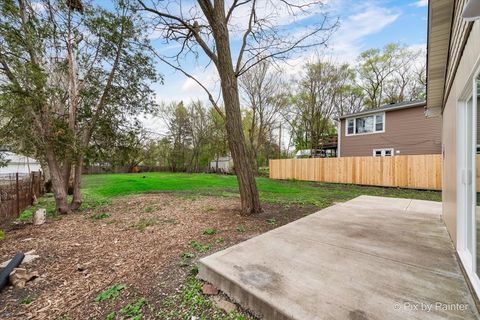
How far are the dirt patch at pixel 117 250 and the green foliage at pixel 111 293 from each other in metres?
0.04

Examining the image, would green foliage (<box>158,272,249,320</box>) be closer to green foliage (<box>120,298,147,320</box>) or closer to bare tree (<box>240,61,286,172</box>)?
green foliage (<box>120,298,147,320</box>)

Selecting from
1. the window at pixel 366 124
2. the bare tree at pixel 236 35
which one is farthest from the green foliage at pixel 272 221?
the window at pixel 366 124

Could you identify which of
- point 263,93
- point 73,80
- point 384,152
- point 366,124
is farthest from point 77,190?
point 366,124

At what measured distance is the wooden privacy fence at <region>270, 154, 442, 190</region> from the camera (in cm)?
932

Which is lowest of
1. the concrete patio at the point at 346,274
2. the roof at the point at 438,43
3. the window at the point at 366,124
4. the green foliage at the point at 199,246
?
the green foliage at the point at 199,246

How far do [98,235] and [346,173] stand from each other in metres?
11.4

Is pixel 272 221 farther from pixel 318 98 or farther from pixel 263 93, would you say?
pixel 318 98

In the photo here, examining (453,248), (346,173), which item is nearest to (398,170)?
(346,173)

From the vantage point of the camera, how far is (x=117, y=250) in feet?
10.9

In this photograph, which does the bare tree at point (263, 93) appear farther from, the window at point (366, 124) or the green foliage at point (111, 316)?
the green foliage at point (111, 316)

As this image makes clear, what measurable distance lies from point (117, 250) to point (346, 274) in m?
3.08

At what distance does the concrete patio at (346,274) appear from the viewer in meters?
1.66

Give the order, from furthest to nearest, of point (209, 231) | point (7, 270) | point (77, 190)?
point (77, 190), point (209, 231), point (7, 270)

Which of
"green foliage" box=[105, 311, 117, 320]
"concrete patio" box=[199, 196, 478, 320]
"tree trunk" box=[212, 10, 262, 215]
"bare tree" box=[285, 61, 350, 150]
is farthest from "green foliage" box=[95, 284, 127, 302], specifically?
"bare tree" box=[285, 61, 350, 150]
